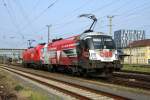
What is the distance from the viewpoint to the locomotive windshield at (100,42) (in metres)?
21.7

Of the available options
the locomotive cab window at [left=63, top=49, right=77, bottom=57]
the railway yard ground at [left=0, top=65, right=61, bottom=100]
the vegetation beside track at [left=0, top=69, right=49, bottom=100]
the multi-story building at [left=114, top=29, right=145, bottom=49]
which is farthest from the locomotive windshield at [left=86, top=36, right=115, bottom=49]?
the multi-story building at [left=114, top=29, right=145, bottom=49]

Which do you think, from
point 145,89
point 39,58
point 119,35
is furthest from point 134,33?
point 145,89

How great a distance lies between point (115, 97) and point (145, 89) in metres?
3.62

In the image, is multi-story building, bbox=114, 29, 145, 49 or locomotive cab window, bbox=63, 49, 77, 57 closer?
locomotive cab window, bbox=63, 49, 77, 57

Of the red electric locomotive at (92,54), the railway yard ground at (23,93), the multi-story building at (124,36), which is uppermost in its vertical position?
the multi-story building at (124,36)

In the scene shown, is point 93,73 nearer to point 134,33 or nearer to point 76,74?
point 76,74

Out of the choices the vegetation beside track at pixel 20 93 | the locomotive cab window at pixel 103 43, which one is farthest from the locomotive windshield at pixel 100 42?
the vegetation beside track at pixel 20 93

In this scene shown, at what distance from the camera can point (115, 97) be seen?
39.9ft

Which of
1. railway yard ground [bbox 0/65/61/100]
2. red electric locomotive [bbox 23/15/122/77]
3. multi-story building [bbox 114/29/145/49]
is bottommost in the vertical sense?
railway yard ground [bbox 0/65/61/100]

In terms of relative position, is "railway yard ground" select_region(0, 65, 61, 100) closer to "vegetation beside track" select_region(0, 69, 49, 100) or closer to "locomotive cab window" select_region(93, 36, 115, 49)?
"vegetation beside track" select_region(0, 69, 49, 100)

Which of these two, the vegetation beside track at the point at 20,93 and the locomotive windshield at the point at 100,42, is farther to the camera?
the locomotive windshield at the point at 100,42

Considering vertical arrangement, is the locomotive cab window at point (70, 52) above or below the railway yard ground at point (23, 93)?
above

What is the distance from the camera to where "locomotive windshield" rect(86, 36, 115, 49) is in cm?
2169

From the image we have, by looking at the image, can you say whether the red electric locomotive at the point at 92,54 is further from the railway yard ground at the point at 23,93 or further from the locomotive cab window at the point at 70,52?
the railway yard ground at the point at 23,93
